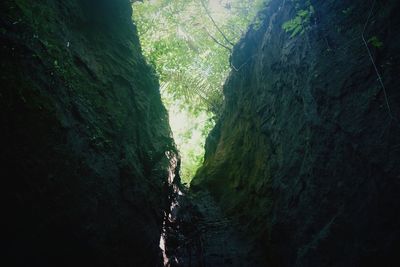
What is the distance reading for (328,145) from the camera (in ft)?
11.7

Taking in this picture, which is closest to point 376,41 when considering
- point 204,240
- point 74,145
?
point 74,145

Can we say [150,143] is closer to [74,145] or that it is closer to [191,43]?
[74,145]

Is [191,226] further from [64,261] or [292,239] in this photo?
[64,261]

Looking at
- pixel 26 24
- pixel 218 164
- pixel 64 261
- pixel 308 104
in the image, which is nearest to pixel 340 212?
pixel 308 104

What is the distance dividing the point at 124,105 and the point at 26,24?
1.96m

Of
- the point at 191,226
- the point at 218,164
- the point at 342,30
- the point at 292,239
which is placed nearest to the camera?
the point at 342,30

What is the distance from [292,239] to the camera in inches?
158

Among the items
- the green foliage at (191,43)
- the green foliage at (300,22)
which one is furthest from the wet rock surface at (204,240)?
the green foliage at (191,43)

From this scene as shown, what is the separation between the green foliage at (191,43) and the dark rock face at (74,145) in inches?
192

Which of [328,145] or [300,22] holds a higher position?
[300,22]

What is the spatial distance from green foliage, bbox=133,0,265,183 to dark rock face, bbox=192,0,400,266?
4.10 meters

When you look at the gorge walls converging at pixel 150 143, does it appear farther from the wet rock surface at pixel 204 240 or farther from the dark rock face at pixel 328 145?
the wet rock surface at pixel 204 240

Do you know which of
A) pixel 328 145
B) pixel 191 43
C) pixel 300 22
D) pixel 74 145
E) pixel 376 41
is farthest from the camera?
pixel 191 43

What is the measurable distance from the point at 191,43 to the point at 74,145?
8.49 m
